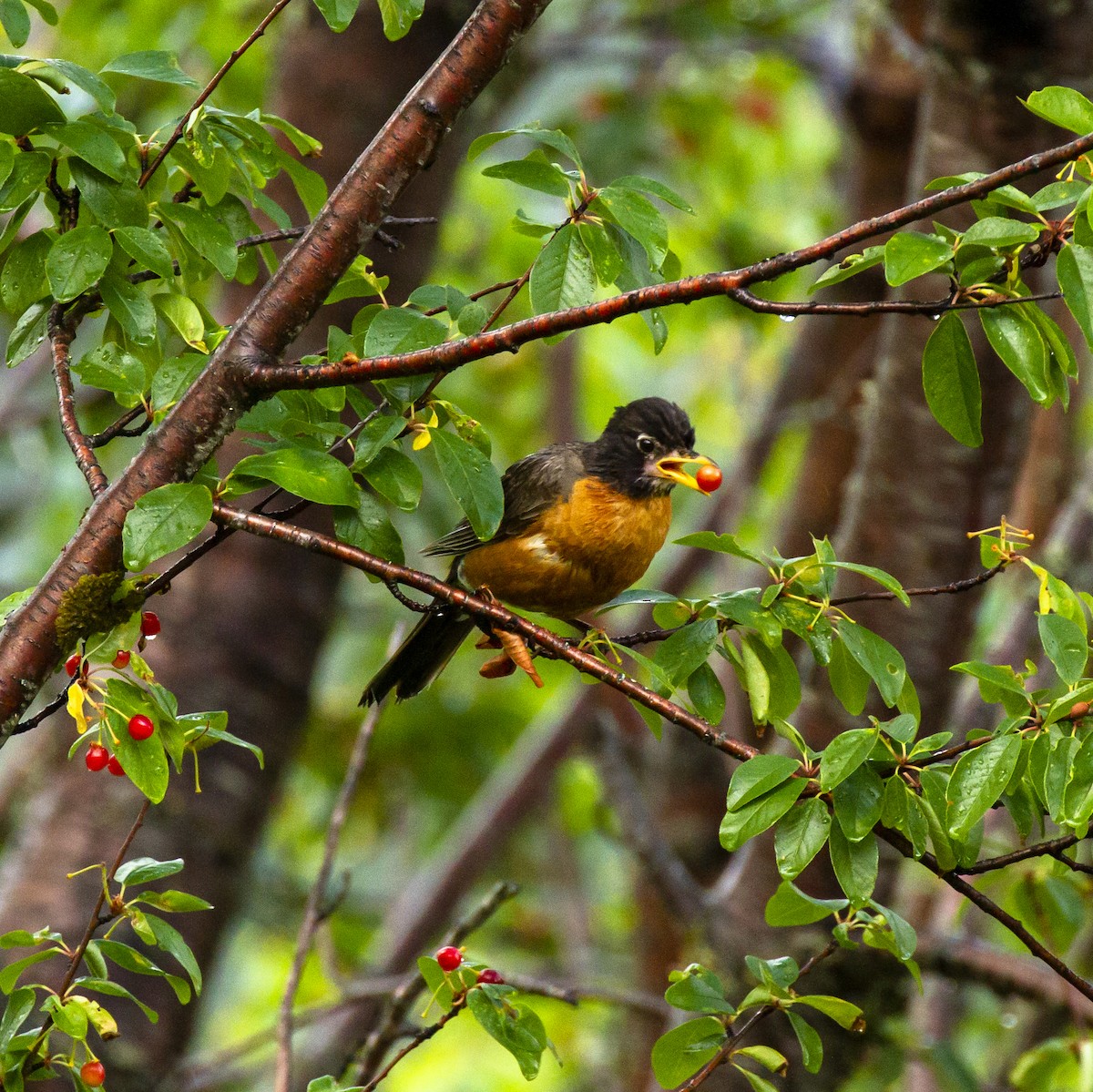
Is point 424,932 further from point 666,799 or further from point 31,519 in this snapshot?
point 31,519

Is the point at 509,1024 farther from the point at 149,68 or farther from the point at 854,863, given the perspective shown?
the point at 149,68

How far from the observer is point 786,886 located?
6.39ft

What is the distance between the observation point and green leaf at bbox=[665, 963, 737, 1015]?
1837mm

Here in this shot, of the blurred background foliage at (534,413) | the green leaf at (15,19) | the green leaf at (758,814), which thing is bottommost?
the blurred background foliage at (534,413)

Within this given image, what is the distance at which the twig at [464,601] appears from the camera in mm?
1847

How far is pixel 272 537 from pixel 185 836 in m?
2.64

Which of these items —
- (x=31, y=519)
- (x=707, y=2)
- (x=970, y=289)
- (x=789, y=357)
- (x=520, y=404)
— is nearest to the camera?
(x=970, y=289)

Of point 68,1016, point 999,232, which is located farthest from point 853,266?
point 68,1016

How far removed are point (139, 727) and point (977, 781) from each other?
107 cm

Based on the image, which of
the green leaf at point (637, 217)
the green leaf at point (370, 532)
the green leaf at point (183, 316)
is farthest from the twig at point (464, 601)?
the green leaf at point (637, 217)

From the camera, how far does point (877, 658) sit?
1.85 m

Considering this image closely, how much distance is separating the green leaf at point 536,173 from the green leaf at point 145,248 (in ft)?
1.57

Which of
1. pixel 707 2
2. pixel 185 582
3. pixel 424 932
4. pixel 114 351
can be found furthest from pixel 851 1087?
pixel 707 2

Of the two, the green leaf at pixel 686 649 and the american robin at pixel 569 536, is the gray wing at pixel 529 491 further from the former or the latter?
the green leaf at pixel 686 649
